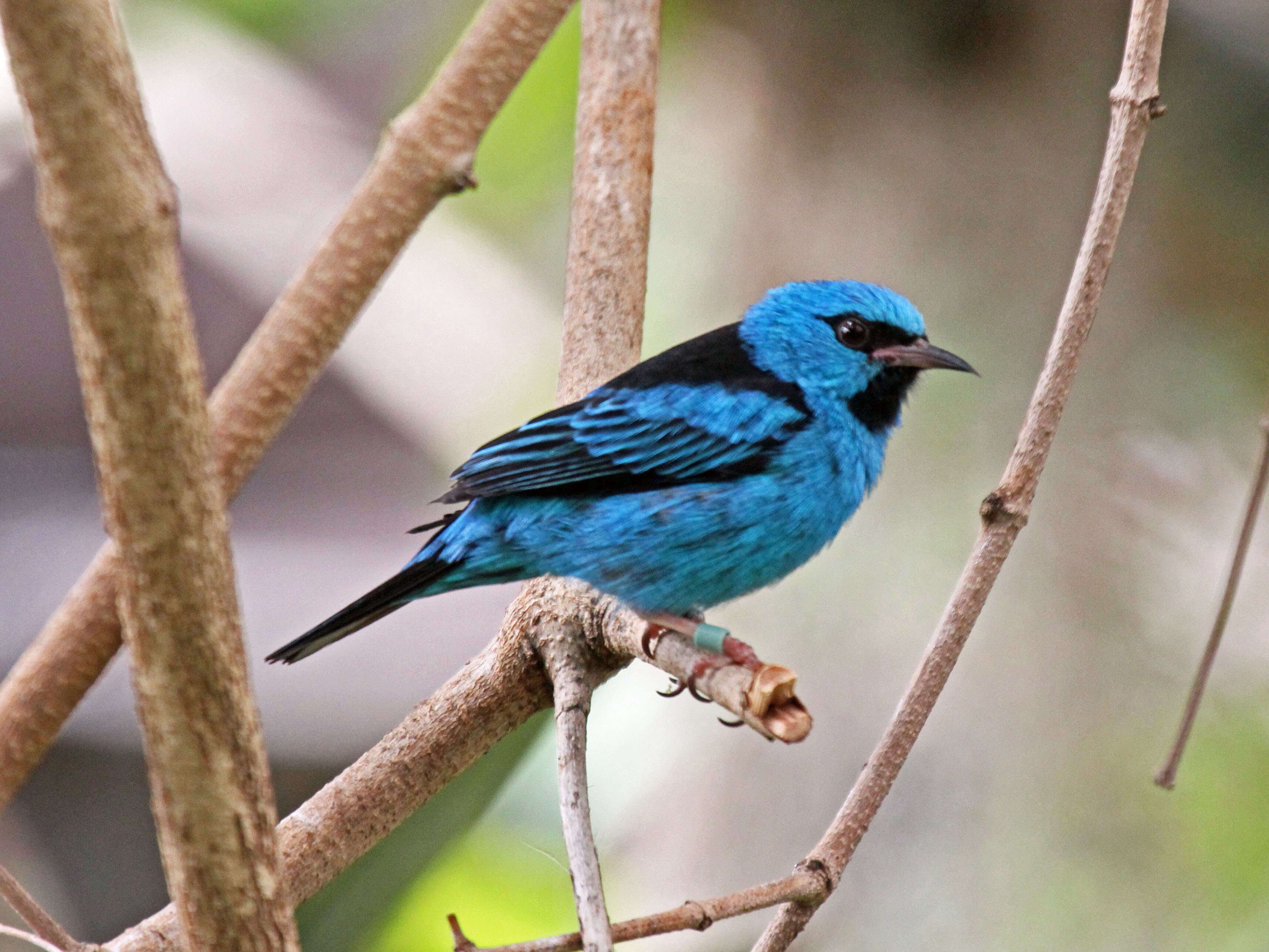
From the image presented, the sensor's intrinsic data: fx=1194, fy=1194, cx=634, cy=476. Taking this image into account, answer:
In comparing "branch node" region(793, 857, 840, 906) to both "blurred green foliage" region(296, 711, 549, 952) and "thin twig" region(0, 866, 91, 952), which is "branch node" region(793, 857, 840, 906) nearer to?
"thin twig" region(0, 866, 91, 952)

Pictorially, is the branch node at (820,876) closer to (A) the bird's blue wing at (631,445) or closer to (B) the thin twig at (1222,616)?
(B) the thin twig at (1222,616)

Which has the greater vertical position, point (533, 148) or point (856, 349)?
point (533, 148)

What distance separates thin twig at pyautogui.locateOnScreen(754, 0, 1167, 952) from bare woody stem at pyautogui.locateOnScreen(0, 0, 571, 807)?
1.13 metres

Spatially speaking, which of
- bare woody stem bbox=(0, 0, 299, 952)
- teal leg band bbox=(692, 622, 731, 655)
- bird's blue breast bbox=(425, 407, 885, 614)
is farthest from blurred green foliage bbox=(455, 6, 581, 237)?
bare woody stem bbox=(0, 0, 299, 952)

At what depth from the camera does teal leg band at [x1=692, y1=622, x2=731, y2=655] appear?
2.57 metres

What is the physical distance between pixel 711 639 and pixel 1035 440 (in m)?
0.81

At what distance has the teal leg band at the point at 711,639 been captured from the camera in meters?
2.57

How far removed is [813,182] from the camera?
428 cm

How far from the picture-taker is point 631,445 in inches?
116

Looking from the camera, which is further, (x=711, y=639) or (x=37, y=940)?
(x=711, y=639)

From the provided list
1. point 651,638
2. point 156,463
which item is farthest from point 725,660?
point 156,463

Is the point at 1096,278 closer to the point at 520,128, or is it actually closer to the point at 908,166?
the point at 908,166

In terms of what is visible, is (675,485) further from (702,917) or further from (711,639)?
(702,917)

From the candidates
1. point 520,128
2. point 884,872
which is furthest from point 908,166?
point 884,872
